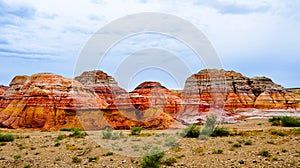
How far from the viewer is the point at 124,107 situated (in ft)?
155

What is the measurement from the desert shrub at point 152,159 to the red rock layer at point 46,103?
30.6 metres

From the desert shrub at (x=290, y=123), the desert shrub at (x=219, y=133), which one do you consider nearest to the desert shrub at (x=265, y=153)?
the desert shrub at (x=219, y=133)

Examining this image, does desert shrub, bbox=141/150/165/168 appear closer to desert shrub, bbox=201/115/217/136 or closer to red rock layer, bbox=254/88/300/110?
desert shrub, bbox=201/115/217/136

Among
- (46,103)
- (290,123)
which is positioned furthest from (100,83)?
(290,123)

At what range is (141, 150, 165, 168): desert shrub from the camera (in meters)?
13.9

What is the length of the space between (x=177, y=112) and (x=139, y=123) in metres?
19.0

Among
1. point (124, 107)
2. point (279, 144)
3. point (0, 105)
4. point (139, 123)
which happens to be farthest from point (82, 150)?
point (0, 105)

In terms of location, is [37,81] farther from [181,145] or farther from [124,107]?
[181,145]

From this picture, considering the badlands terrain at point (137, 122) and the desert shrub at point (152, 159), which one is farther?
the badlands terrain at point (137, 122)

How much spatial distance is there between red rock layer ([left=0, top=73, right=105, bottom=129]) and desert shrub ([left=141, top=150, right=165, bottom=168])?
1205 inches

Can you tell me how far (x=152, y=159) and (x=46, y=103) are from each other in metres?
35.9

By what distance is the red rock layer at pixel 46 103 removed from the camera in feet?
147

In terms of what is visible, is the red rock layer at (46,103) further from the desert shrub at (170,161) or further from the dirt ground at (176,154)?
the desert shrub at (170,161)

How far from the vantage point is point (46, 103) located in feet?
153
